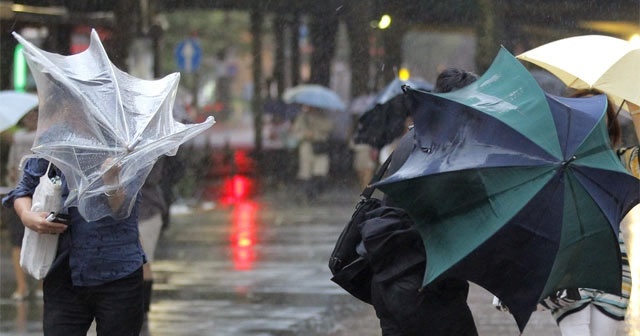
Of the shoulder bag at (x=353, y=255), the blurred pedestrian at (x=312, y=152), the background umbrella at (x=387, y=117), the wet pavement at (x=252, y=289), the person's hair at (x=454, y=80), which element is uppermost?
the person's hair at (x=454, y=80)

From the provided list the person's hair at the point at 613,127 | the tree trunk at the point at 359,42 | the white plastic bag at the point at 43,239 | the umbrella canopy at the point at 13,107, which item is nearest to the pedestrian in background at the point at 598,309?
the person's hair at the point at 613,127

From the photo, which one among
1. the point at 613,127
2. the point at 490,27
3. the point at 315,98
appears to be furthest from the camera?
the point at 315,98

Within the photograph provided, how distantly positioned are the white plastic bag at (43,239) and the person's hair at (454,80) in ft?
→ 5.83

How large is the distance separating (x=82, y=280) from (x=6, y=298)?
18.3ft

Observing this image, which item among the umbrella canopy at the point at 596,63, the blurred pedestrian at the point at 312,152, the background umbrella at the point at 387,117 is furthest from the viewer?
the blurred pedestrian at the point at 312,152

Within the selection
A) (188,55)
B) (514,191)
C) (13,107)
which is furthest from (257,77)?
(514,191)

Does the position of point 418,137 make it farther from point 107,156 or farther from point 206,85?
point 206,85

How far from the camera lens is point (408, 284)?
421 centimetres

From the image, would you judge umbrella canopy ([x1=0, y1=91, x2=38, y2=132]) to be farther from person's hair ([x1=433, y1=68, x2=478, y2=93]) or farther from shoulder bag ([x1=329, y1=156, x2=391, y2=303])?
person's hair ([x1=433, y1=68, x2=478, y2=93])

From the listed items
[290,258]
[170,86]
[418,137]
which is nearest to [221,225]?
[290,258]

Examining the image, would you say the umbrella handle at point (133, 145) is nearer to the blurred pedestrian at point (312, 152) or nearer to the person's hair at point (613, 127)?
the person's hair at point (613, 127)

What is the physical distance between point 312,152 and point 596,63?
14791 mm

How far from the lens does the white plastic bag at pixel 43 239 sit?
4.71 metres

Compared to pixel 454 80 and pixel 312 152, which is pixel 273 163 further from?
pixel 454 80
